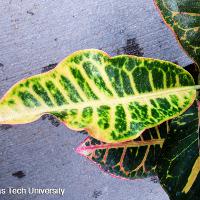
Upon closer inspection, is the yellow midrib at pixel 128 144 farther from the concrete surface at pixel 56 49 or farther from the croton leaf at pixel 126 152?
the concrete surface at pixel 56 49

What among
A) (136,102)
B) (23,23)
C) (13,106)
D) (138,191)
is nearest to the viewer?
(13,106)

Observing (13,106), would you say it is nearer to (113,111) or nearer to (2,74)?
(113,111)

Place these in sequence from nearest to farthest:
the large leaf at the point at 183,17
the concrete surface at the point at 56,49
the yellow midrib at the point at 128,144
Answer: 1. the large leaf at the point at 183,17
2. the yellow midrib at the point at 128,144
3. the concrete surface at the point at 56,49

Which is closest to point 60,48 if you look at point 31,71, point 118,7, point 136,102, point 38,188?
point 31,71

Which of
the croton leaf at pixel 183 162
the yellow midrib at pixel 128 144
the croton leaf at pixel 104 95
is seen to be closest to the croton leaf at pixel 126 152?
the yellow midrib at pixel 128 144

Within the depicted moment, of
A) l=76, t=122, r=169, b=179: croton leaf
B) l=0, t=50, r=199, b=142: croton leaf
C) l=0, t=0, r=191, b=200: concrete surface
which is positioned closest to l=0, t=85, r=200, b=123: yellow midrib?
l=0, t=50, r=199, b=142: croton leaf

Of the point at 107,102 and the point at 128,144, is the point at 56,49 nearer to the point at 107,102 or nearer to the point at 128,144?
the point at 128,144

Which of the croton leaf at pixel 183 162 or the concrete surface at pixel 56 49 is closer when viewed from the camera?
the croton leaf at pixel 183 162
